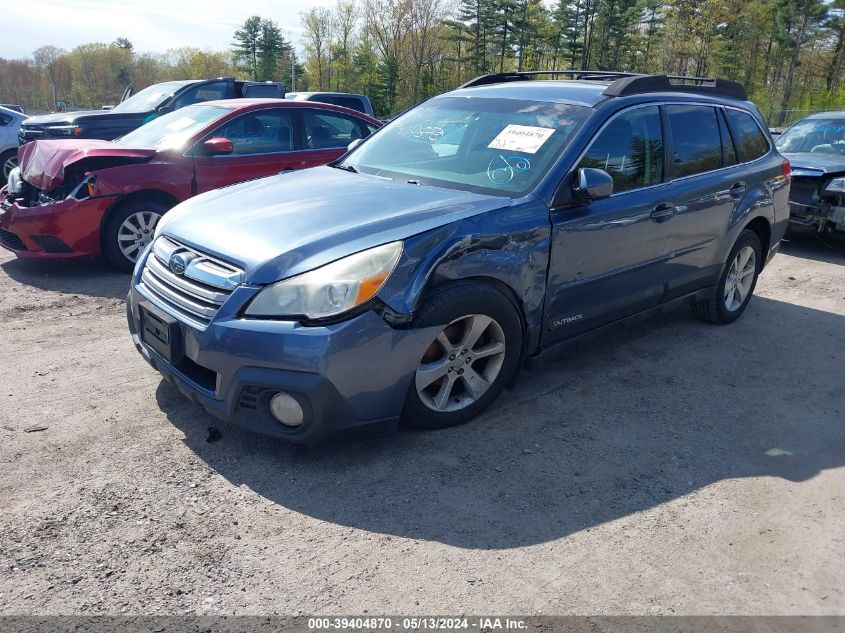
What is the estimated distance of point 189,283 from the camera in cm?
340

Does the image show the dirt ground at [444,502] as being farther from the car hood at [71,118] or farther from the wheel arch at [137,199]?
the car hood at [71,118]

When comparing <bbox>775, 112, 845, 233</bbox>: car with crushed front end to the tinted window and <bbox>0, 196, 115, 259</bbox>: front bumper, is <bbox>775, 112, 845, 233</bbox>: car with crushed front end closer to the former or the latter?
<bbox>0, 196, 115, 259</bbox>: front bumper

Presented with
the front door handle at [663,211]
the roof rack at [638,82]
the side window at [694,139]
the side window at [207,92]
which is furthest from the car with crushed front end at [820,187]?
the side window at [207,92]

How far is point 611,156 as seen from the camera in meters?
4.18

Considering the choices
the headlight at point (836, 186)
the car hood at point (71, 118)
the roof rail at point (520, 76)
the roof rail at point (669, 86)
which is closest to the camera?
the roof rail at point (669, 86)

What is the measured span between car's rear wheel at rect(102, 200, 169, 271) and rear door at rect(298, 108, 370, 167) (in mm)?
1743

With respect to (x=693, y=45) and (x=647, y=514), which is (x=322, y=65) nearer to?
(x=693, y=45)

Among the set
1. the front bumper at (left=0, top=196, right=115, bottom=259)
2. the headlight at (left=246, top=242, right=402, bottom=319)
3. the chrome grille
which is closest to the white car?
the front bumper at (left=0, top=196, right=115, bottom=259)

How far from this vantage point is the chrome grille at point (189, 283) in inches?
127

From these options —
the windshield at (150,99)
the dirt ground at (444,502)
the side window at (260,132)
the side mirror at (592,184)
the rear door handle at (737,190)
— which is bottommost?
A: the dirt ground at (444,502)

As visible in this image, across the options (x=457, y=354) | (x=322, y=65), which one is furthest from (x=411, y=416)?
(x=322, y=65)

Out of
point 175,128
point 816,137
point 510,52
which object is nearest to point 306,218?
point 175,128

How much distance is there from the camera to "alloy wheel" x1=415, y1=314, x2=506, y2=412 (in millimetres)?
3475

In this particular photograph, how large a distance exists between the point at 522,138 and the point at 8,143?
10.8 meters
